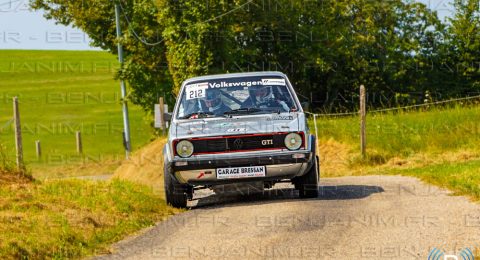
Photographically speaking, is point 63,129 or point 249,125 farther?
point 63,129

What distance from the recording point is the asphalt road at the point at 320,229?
9591mm

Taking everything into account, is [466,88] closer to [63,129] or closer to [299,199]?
[63,129]

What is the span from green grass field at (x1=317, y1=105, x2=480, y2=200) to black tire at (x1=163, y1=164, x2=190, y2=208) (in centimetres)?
959

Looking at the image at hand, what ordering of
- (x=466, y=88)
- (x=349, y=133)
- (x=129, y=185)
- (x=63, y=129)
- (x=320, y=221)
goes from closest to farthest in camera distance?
(x=320, y=221) → (x=129, y=185) → (x=349, y=133) → (x=466, y=88) → (x=63, y=129)

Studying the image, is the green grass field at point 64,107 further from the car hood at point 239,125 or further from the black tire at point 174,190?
the car hood at point 239,125

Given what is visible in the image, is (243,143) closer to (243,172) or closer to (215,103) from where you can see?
(243,172)

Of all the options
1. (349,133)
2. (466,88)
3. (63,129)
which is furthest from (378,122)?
(63,129)

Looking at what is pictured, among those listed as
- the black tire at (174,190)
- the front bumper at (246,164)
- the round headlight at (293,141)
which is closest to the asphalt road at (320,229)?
the black tire at (174,190)

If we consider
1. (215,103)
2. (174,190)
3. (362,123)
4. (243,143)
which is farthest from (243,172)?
(362,123)

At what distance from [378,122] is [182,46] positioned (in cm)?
1385

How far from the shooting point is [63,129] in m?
63.3

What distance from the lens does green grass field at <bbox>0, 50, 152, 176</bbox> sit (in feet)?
185

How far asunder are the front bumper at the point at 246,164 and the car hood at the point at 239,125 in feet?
1.14

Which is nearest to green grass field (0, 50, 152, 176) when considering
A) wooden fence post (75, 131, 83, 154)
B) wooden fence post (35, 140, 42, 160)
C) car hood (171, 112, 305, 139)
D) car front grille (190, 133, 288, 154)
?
wooden fence post (35, 140, 42, 160)
